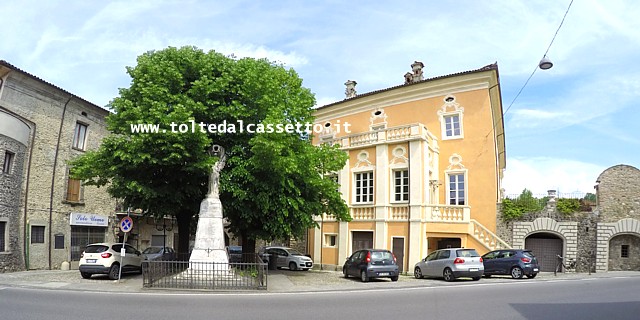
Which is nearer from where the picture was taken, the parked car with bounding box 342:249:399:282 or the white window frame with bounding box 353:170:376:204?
the parked car with bounding box 342:249:399:282

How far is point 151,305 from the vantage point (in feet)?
34.4

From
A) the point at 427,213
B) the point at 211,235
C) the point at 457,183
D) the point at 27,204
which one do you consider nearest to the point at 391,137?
the point at 427,213

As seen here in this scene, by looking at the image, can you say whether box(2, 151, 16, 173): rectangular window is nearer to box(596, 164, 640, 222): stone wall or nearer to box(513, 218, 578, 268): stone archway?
box(513, 218, 578, 268): stone archway

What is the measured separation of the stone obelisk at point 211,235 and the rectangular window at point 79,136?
45.7 ft

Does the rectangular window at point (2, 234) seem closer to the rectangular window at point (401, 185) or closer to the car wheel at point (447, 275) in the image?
the rectangular window at point (401, 185)

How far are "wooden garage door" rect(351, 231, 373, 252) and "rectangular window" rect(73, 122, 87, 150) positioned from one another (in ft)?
54.7

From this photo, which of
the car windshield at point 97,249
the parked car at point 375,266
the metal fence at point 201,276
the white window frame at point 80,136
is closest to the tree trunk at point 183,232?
the car windshield at point 97,249

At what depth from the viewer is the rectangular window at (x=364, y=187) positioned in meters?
25.7

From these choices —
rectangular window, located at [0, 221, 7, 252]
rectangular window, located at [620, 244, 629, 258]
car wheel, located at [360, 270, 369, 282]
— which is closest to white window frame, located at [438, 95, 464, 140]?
rectangular window, located at [620, 244, 629, 258]

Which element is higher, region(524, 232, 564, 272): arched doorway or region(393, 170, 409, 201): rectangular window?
region(393, 170, 409, 201): rectangular window

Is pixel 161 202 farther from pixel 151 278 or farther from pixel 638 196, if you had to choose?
pixel 638 196

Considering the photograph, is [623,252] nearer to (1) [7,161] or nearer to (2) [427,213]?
(2) [427,213]

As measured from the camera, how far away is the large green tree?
611 inches

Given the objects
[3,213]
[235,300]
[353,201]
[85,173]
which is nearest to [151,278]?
[235,300]
